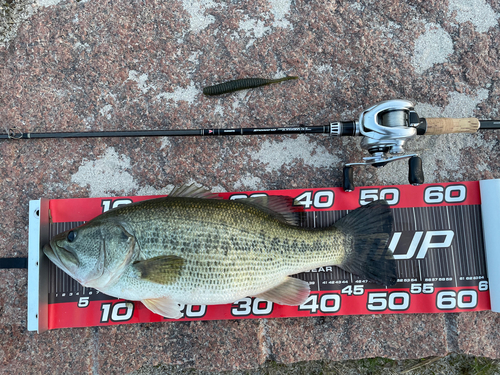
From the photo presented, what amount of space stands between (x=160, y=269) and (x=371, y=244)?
4.84ft

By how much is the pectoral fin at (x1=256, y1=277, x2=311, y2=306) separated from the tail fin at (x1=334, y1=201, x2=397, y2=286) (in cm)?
38

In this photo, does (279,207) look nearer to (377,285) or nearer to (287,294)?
(287,294)

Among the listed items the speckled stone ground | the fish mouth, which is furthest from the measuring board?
the fish mouth

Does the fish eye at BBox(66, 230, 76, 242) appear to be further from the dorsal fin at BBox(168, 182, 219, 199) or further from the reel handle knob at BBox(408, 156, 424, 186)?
the reel handle knob at BBox(408, 156, 424, 186)

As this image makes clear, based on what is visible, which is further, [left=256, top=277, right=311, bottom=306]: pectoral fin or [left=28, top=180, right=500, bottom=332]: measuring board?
[left=28, top=180, right=500, bottom=332]: measuring board

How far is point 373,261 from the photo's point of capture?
225 cm

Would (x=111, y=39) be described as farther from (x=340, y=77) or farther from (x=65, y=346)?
(x=65, y=346)

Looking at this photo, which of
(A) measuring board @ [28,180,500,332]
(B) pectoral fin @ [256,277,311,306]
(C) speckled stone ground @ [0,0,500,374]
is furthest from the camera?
(C) speckled stone ground @ [0,0,500,374]

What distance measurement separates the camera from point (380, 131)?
7.00 feet

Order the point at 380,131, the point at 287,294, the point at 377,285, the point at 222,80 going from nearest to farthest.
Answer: the point at 380,131
the point at 287,294
the point at 377,285
the point at 222,80

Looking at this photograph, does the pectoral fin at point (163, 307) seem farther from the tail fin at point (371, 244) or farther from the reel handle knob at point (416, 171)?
the reel handle knob at point (416, 171)

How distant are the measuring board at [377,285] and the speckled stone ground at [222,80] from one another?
16cm

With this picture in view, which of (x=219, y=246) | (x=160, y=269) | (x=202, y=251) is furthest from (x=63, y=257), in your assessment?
(x=219, y=246)

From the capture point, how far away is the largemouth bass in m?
2.02
